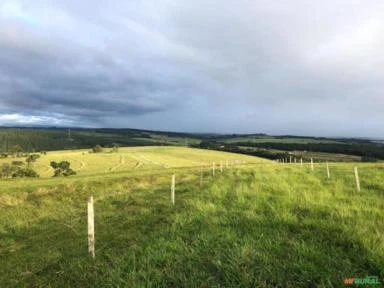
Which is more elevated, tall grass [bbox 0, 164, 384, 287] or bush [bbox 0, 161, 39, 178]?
tall grass [bbox 0, 164, 384, 287]

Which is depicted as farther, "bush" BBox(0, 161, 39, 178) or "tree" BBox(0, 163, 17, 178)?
"tree" BBox(0, 163, 17, 178)

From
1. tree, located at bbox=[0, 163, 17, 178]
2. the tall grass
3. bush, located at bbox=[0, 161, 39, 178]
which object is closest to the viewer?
the tall grass

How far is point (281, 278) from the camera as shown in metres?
5.95

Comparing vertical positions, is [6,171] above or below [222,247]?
below

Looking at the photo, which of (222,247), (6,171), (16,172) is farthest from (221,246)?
(6,171)

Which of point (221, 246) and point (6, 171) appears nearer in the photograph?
point (221, 246)

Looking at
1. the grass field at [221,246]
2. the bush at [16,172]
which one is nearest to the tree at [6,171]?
the bush at [16,172]

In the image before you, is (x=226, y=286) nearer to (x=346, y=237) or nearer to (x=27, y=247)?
(x=346, y=237)

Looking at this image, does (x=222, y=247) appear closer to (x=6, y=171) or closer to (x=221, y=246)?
(x=221, y=246)

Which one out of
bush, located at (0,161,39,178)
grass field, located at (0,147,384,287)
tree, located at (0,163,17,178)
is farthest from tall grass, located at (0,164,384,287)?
tree, located at (0,163,17,178)

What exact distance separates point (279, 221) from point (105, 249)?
4.53 metres

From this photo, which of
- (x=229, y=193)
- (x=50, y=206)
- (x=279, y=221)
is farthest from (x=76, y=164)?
(x=279, y=221)

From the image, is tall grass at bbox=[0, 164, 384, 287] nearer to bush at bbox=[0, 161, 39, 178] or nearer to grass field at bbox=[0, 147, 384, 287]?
grass field at bbox=[0, 147, 384, 287]

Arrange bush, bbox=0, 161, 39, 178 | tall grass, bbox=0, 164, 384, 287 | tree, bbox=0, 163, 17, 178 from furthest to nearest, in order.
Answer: tree, bbox=0, 163, 17, 178, bush, bbox=0, 161, 39, 178, tall grass, bbox=0, 164, 384, 287
